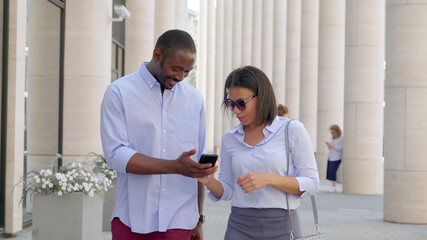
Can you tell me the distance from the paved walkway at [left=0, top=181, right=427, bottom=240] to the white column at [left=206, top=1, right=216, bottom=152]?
54471mm

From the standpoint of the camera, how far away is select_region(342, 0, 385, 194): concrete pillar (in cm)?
2103

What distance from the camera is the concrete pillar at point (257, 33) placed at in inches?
2306

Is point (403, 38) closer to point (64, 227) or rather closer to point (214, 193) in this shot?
point (64, 227)

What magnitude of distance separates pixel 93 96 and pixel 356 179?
10636mm

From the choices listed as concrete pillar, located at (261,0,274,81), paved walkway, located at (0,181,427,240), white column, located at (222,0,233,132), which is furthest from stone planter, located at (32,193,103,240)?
white column, located at (222,0,233,132)

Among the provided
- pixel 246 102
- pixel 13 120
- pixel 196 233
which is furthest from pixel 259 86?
pixel 13 120

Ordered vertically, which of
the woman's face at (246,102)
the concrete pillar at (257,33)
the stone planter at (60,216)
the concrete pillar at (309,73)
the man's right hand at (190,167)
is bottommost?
the stone planter at (60,216)

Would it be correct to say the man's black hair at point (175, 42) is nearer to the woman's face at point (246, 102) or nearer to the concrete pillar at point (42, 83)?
the woman's face at point (246, 102)

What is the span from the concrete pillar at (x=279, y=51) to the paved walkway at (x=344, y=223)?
27228 mm

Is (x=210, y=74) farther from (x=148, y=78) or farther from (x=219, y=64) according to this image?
(x=148, y=78)

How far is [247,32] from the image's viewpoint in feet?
203

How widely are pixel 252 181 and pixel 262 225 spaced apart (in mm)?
320

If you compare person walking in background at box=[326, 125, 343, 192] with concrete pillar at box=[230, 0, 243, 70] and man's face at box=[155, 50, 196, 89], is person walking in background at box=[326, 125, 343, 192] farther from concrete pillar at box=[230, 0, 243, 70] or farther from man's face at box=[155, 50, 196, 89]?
concrete pillar at box=[230, 0, 243, 70]

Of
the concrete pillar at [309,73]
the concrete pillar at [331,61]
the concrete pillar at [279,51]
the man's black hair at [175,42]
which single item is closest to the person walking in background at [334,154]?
the concrete pillar at [331,61]
